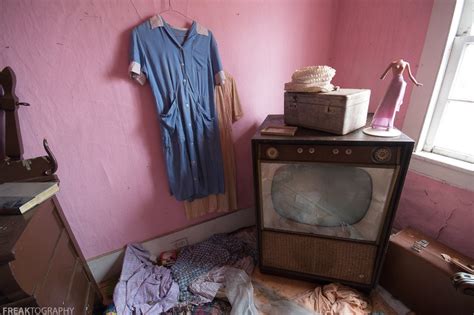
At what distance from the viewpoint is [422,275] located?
983 mm

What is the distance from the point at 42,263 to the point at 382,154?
123 cm

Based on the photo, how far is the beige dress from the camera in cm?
130

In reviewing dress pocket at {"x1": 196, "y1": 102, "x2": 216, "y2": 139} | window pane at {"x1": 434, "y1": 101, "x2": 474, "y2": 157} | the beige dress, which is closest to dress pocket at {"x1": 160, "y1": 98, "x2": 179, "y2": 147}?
dress pocket at {"x1": 196, "y1": 102, "x2": 216, "y2": 139}

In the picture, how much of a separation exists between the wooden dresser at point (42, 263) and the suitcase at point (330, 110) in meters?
1.05

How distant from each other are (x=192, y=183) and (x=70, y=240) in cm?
60

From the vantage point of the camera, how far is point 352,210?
101 cm

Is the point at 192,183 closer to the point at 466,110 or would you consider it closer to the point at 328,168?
the point at 328,168

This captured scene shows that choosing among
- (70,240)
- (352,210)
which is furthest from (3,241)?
(352,210)

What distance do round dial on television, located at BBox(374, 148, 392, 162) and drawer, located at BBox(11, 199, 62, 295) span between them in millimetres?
1165

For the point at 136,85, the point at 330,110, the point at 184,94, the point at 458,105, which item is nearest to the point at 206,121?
the point at 184,94

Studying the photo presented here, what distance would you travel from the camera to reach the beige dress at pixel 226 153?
130 centimetres

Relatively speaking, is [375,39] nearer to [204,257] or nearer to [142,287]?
[204,257]

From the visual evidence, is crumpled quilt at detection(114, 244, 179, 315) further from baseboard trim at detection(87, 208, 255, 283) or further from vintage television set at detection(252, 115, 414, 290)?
vintage television set at detection(252, 115, 414, 290)

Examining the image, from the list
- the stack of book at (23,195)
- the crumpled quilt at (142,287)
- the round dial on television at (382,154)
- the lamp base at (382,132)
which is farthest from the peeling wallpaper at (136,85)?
the round dial on television at (382,154)
